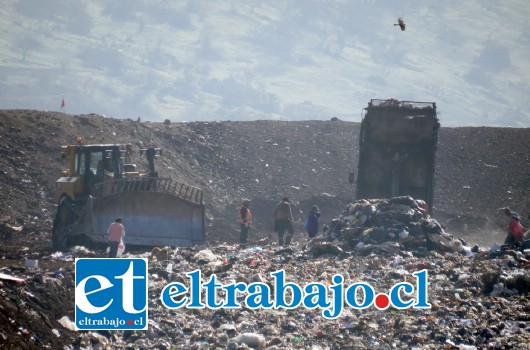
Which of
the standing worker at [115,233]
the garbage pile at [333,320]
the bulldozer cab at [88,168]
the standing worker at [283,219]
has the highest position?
the bulldozer cab at [88,168]

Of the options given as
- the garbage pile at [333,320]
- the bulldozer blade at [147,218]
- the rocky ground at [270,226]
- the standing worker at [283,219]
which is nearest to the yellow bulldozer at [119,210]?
the bulldozer blade at [147,218]

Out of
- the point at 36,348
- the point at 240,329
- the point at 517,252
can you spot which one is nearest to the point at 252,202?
the point at 517,252

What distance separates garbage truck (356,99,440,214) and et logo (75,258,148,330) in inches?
351

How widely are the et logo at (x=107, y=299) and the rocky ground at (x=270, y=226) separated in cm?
18

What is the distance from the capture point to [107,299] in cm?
941

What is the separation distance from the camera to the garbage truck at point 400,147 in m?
17.3

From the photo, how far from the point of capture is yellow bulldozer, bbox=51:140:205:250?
48.9ft

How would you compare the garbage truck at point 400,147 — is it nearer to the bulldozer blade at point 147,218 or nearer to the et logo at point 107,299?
the bulldozer blade at point 147,218

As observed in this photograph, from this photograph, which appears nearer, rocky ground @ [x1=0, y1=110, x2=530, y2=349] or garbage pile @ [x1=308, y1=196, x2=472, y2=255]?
rocky ground @ [x1=0, y1=110, x2=530, y2=349]

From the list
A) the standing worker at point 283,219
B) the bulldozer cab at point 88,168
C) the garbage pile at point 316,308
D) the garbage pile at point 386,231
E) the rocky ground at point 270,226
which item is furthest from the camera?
the standing worker at point 283,219

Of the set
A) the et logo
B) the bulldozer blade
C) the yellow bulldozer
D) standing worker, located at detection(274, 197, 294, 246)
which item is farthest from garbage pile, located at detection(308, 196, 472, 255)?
the et logo

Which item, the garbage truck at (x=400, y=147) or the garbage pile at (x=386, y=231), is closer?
the garbage pile at (x=386, y=231)

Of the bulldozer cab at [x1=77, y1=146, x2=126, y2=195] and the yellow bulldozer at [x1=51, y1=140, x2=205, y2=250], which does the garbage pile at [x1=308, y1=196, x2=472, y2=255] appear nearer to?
the yellow bulldozer at [x1=51, y1=140, x2=205, y2=250]

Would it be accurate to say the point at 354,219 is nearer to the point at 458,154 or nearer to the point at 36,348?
the point at 36,348
